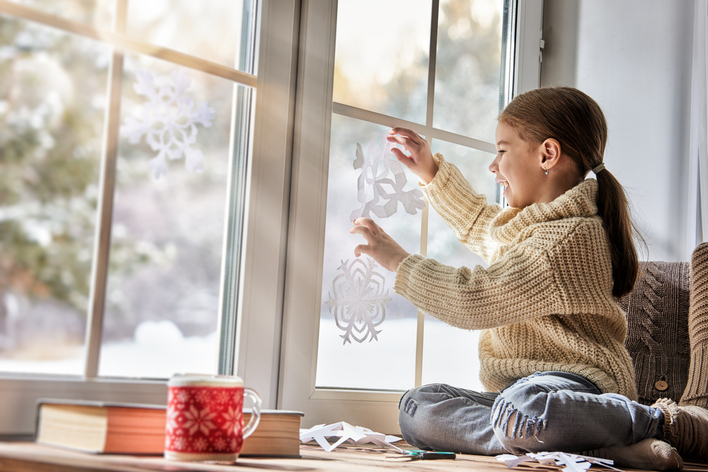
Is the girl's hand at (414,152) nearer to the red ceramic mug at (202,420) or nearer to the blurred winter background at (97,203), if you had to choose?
the blurred winter background at (97,203)

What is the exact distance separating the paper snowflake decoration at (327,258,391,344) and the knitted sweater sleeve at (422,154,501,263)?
0.21 meters

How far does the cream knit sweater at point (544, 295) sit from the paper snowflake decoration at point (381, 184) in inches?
7.1

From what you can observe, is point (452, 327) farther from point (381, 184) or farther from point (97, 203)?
point (97, 203)

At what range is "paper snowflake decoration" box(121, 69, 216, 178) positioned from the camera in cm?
109

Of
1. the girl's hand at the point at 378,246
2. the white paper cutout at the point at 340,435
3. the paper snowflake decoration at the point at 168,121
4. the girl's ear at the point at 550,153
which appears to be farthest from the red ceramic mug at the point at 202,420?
the girl's ear at the point at 550,153

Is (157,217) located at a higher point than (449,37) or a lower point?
lower

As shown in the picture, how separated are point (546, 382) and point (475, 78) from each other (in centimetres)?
83

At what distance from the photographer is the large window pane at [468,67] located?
1.57 m

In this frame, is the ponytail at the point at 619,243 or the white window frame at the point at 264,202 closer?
the white window frame at the point at 264,202

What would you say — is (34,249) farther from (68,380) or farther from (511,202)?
(511,202)

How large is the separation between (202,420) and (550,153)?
98cm

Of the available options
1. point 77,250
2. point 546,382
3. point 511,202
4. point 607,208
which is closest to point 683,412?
point 546,382

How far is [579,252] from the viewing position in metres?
1.22

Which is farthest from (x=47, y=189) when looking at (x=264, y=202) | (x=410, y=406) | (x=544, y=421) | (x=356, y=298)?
(x=544, y=421)
